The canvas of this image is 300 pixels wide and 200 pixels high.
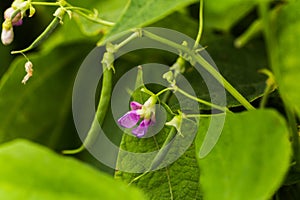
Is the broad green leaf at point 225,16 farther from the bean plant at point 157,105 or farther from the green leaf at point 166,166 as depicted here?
the green leaf at point 166,166

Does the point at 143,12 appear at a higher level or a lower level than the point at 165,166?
higher

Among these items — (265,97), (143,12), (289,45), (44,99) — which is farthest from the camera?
(44,99)

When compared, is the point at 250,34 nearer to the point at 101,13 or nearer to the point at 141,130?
the point at 101,13

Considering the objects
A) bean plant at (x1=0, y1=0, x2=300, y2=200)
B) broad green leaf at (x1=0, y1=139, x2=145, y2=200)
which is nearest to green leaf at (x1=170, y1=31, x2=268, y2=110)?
bean plant at (x1=0, y1=0, x2=300, y2=200)

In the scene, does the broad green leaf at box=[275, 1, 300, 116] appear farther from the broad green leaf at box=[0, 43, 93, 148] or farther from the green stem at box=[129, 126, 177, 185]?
the broad green leaf at box=[0, 43, 93, 148]

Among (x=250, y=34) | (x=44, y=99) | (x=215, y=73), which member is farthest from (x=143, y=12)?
(x=44, y=99)

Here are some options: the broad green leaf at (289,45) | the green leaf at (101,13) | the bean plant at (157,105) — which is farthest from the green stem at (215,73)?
the green leaf at (101,13)
